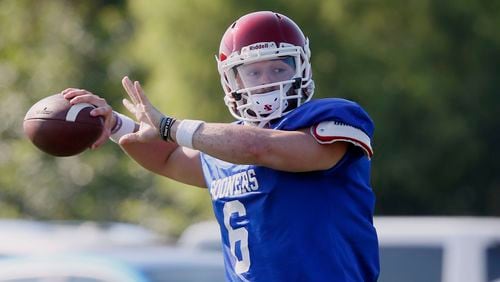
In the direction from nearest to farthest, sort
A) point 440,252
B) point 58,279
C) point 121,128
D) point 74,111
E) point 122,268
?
1. point 74,111
2. point 121,128
3. point 122,268
4. point 58,279
5. point 440,252

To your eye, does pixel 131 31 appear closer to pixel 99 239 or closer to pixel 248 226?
pixel 99 239

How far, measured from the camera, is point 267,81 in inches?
174

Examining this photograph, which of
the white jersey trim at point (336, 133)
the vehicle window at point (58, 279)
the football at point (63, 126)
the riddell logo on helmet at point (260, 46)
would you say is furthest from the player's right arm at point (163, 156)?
the vehicle window at point (58, 279)

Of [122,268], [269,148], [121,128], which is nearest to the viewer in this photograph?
[269,148]

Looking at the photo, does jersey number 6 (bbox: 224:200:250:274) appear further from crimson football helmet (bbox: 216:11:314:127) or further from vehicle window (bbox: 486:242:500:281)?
vehicle window (bbox: 486:242:500:281)

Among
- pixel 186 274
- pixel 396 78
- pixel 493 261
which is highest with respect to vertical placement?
pixel 396 78

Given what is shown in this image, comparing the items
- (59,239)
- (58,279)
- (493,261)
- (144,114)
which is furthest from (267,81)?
(59,239)

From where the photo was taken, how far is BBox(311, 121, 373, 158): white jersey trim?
423 cm

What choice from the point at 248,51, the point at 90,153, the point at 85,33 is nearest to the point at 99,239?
the point at 248,51

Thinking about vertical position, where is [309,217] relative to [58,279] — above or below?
below

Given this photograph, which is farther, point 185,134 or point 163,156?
point 163,156

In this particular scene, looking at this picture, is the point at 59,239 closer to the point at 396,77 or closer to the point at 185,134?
the point at 396,77

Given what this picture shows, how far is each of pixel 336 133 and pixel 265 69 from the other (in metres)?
0.38

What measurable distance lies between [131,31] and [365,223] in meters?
13.5
